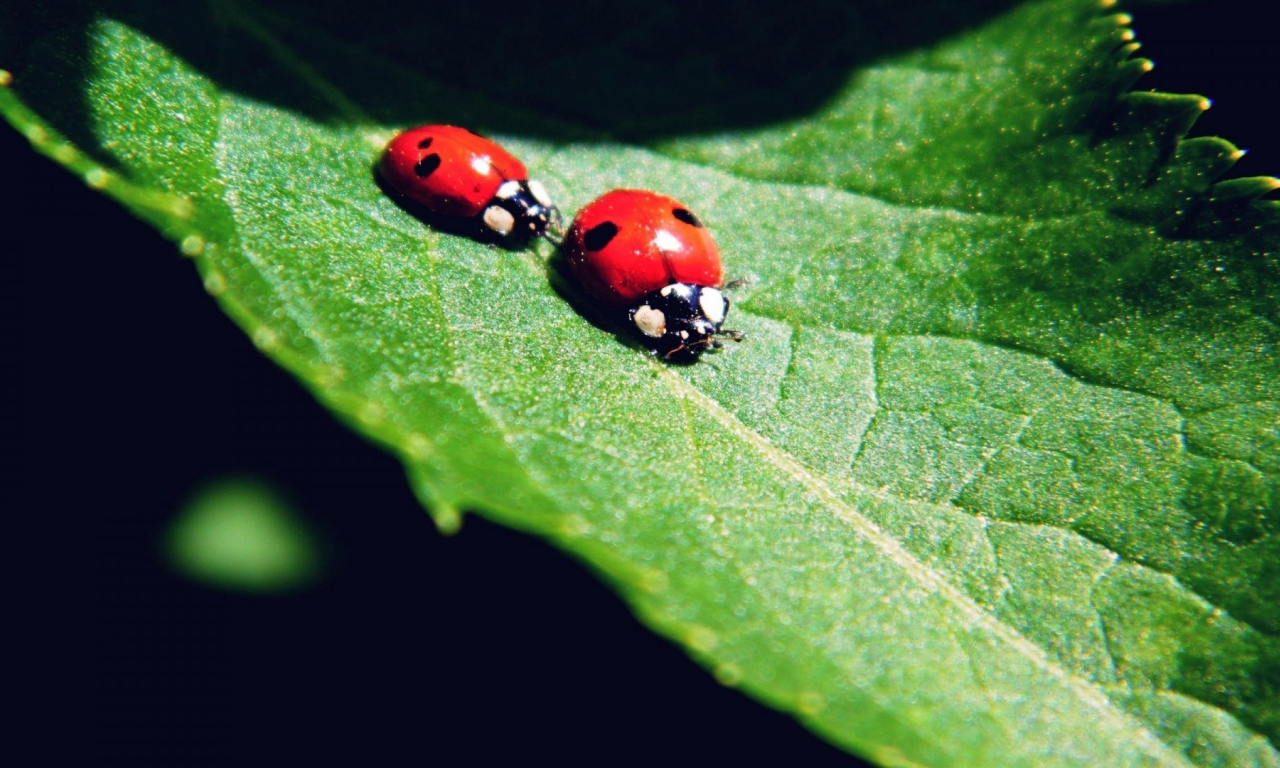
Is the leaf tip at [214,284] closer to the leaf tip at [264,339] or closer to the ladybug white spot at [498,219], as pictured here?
the leaf tip at [264,339]

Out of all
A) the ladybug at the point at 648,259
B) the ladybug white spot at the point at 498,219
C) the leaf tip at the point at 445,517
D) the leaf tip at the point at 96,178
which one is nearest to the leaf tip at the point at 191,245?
the leaf tip at the point at 96,178

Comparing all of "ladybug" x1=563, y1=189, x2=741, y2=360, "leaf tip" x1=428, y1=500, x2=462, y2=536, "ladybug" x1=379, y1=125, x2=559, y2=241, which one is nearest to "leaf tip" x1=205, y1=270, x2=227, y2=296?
"leaf tip" x1=428, y1=500, x2=462, y2=536

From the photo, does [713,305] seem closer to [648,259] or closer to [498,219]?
[648,259]

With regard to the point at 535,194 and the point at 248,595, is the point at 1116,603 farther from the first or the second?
the point at 248,595

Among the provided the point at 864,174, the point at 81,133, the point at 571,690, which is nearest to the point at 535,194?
the point at 864,174

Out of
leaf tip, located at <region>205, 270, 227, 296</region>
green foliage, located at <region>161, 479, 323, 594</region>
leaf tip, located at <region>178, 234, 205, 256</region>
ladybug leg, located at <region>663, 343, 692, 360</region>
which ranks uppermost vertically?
ladybug leg, located at <region>663, 343, 692, 360</region>

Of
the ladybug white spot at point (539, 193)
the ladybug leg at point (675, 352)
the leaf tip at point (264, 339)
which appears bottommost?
the leaf tip at point (264, 339)

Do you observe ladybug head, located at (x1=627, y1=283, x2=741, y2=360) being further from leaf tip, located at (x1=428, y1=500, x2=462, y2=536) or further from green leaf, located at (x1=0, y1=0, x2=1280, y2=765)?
Answer: leaf tip, located at (x1=428, y1=500, x2=462, y2=536)
